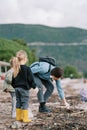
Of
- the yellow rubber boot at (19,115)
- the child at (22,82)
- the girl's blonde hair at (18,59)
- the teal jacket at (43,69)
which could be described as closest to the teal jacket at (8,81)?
the child at (22,82)

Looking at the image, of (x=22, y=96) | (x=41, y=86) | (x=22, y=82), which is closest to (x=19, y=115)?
(x=22, y=96)

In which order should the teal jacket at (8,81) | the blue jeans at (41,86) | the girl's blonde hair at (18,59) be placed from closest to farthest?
the girl's blonde hair at (18,59) → the teal jacket at (8,81) → the blue jeans at (41,86)

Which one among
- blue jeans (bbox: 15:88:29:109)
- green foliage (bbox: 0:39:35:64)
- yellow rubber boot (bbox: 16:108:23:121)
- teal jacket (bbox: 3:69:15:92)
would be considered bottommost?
yellow rubber boot (bbox: 16:108:23:121)

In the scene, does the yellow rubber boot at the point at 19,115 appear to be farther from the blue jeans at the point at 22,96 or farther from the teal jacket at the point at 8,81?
the teal jacket at the point at 8,81

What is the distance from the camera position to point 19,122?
9.52 meters

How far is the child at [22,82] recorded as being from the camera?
966 centimetres

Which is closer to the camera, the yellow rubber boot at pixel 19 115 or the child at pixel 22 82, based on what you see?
the child at pixel 22 82

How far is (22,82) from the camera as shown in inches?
384

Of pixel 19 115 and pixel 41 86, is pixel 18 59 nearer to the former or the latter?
pixel 19 115

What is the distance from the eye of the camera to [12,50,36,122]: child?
966 centimetres

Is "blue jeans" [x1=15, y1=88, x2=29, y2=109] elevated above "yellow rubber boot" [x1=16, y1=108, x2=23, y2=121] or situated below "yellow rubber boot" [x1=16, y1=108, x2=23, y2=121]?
above

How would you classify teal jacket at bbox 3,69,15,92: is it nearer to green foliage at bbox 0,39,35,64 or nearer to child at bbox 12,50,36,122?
child at bbox 12,50,36,122

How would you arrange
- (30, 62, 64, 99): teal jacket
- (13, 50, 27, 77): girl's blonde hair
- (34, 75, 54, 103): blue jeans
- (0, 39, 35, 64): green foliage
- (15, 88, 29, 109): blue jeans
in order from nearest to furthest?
(13, 50, 27, 77): girl's blonde hair, (15, 88, 29, 109): blue jeans, (30, 62, 64, 99): teal jacket, (34, 75, 54, 103): blue jeans, (0, 39, 35, 64): green foliage

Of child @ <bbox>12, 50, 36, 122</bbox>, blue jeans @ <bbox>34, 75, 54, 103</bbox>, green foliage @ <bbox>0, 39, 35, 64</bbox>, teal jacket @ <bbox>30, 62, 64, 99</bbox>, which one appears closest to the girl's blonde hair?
child @ <bbox>12, 50, 36, 122</bbox>
